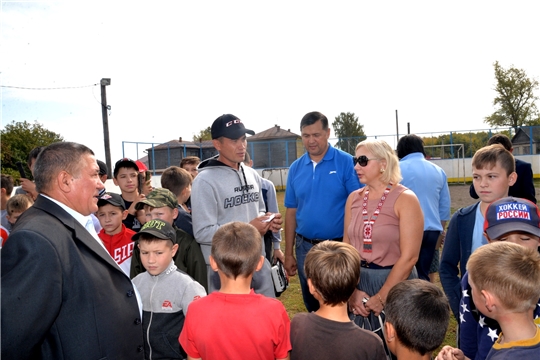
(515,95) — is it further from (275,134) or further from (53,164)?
(53,164)

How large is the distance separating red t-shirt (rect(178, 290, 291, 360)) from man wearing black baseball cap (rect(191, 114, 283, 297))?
1.06 meters

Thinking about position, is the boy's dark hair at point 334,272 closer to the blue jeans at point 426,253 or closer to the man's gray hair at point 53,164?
the man's gray hair at point 53,164

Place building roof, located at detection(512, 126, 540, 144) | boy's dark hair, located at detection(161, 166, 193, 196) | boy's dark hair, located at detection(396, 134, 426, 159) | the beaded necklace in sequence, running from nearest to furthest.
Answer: the beaded necklace
boy's dark hair, located at detection(161, 166, 193, 196)
boy's dark hair, located at detection(396, 134, 426, 159)
building roof, located at detection(512, 126, 540, 144)

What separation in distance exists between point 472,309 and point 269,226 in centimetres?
163

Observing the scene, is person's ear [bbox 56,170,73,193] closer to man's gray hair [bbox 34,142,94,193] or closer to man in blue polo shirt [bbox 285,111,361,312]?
man's gray hair [bbox 34,142,94,193]

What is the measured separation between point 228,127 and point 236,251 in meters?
1.44

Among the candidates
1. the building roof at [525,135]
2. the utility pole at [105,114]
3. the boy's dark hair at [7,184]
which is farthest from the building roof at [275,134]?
the boy's dark hair at [7,184]

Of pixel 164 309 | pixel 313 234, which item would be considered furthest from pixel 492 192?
pixel 164 309

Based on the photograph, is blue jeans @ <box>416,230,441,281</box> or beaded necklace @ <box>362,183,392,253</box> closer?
beaded necklace @ <box>362,183,392,253</box>

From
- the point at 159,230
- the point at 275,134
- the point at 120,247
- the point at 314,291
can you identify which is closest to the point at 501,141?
the point at 314,291

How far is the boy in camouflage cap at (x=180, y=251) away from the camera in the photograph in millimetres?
3221

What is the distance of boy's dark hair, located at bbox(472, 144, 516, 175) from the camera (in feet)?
9.23

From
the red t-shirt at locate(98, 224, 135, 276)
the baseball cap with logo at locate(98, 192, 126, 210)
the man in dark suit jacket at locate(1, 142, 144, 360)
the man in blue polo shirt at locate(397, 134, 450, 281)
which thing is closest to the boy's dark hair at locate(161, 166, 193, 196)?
the baseball cap with logo at locate(98, 192, 126, 210)

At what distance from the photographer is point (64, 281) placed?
1.78 m
